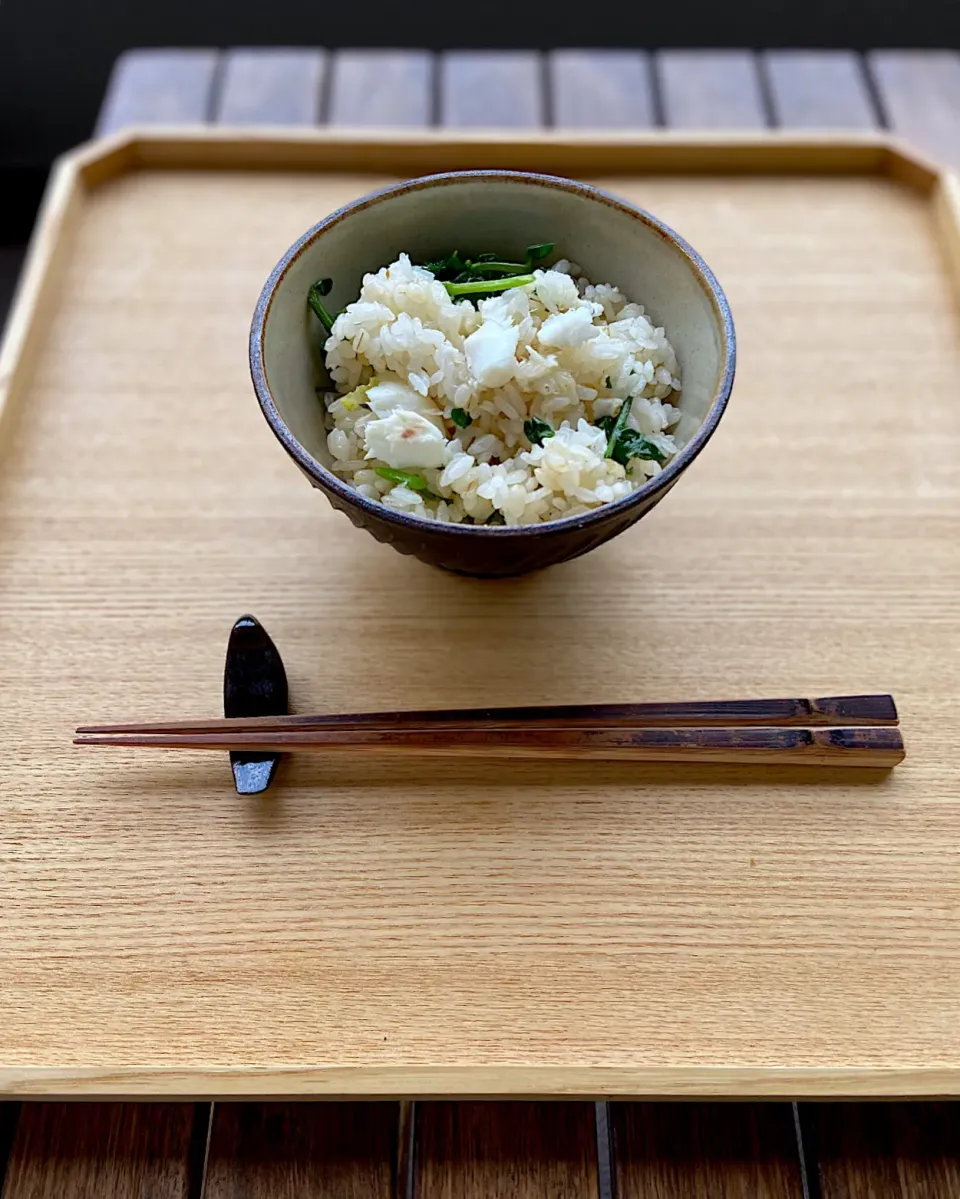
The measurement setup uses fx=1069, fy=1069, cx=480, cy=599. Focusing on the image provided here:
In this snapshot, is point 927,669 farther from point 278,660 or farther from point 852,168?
point 852,168

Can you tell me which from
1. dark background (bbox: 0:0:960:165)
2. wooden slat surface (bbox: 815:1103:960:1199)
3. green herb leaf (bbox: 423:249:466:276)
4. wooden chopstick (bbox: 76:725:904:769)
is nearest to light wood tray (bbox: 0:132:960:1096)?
wooden chopstick (bbox: 76:725:904:769)

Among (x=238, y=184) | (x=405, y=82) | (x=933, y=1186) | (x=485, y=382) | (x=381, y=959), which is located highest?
(x=405, y=82)

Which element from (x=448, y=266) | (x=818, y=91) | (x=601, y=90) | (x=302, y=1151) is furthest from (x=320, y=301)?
(x=818, y=91)

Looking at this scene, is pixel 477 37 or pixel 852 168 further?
pixel 477 37

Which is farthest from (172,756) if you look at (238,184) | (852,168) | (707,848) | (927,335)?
(852,168)

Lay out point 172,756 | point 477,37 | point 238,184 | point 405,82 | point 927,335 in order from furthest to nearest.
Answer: point 477,37
point 405,82
point 238,184
point 927,335
point 172,756

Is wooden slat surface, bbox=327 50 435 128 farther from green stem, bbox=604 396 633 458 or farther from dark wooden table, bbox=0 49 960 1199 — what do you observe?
dark wooden table, bbox=0 49 960 1199

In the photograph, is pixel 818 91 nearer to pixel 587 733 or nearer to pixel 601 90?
pixel 601 90
